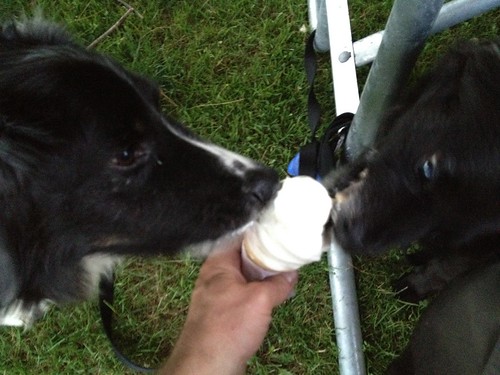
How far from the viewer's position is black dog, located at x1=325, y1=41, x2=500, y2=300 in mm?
1478

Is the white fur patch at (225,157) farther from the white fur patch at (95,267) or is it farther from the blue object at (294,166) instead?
the blue object at (294,166)

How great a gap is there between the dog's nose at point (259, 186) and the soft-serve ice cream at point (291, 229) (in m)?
0.06

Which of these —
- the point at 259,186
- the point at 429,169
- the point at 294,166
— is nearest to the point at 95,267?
the point at 259,186

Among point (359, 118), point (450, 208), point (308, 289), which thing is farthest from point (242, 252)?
point (308, 289)

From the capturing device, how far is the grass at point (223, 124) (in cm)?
231

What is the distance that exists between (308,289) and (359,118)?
73 centimetres

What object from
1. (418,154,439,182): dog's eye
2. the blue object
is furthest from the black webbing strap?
(418,154,439,182): dog's eye

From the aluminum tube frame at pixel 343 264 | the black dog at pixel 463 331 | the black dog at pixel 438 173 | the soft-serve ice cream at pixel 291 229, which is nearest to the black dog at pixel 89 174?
the soft-serve ice cream at pixel 291 229

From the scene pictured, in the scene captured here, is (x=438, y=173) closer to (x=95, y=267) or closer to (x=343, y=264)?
(x=343, y=264)

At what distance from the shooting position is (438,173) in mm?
1518

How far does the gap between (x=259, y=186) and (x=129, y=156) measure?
326 mm

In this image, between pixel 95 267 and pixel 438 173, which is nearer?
pixel 438 173

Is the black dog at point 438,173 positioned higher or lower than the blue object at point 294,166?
higher

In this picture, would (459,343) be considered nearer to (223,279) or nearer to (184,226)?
(223,279)
